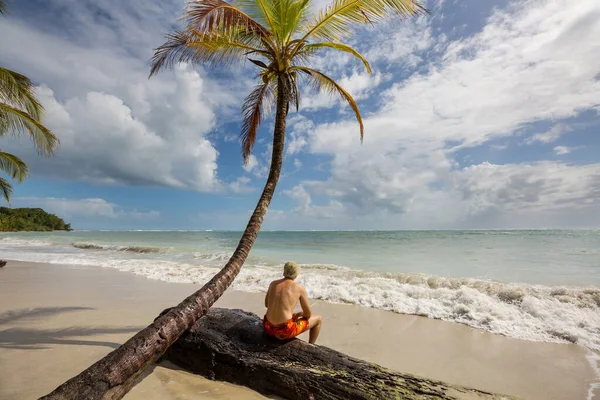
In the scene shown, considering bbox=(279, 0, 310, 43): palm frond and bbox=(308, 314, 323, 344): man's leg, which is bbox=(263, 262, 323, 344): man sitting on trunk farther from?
bbox=(279, 0, 310, 43): palm frond

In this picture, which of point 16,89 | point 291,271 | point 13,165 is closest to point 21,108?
point 16,89

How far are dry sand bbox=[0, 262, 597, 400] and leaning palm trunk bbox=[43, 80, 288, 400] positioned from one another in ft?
1.51

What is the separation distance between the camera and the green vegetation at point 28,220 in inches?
2473

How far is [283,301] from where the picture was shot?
Result: 12.9ft

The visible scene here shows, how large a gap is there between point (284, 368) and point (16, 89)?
11184 mm

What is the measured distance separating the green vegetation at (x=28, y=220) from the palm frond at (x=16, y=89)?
69400 millimetres

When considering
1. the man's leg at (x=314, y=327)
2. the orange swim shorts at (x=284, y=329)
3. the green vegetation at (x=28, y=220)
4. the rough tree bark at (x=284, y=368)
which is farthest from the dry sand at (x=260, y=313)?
the green vegetation at (x=28, y=220)

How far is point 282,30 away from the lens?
6484 mm

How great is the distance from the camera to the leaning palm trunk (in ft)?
9.10

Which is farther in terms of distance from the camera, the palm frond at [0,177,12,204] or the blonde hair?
the palm frond at [0,177,12,204]

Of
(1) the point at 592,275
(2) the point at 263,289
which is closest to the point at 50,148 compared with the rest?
(2) the point at 263,289

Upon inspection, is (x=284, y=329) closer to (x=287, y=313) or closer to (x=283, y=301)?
(x=287, y=313)

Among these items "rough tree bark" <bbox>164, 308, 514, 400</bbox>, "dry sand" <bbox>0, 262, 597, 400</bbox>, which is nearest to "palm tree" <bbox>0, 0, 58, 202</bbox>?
"dry sand" <bbox>0, 262, 597, 400</bbox>

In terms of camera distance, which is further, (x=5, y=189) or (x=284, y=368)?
(x=5, y=189)
